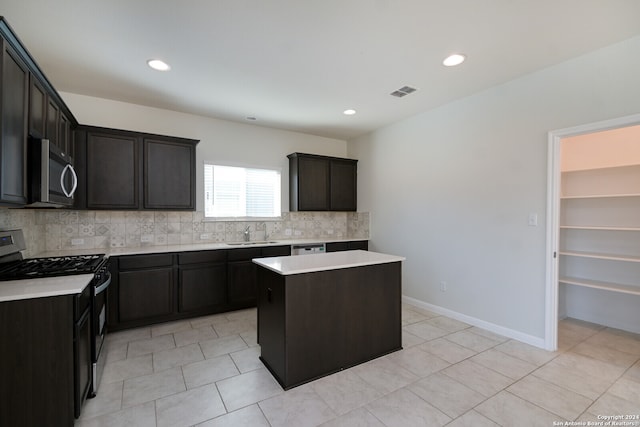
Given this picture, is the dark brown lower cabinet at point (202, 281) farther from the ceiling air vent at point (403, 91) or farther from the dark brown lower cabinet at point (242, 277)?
the ceiling air vent at point (403, 91)

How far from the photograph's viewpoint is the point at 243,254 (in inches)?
156

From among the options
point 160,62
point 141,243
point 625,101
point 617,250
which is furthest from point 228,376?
point 617,250

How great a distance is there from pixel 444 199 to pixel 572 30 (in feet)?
6.62

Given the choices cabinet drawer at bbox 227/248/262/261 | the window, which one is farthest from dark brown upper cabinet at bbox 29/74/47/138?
cabinet drawer at bbox 227/248/262/261

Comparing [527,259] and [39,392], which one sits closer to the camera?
[39,392]

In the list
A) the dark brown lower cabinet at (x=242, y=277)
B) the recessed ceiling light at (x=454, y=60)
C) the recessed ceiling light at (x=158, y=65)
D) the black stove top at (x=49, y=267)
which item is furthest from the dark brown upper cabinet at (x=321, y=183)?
the black stove top at (x=49, y=267)

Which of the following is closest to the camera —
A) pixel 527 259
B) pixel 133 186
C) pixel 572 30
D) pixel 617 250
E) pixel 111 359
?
pixel 572 30

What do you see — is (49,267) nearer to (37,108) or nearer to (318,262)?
(37,108)

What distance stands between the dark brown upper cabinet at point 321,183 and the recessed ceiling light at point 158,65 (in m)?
2.31

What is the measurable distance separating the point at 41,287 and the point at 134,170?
2.09 meters

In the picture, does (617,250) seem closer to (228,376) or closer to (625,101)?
(625,101)

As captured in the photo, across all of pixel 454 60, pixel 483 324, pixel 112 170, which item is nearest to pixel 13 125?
pixel 112 170

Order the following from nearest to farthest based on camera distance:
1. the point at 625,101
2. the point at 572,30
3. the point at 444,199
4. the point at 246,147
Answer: the point at 572,30 → the point at 625,101 → the point at 444,199 → the point at 246,147

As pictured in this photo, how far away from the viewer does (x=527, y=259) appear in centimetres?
302
